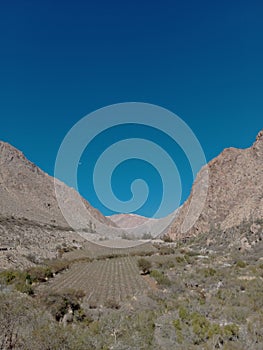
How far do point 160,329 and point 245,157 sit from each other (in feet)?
192

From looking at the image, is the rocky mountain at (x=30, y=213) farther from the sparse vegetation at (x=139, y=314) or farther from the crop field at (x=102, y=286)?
the sparse vegetation at (x=139, y=314)

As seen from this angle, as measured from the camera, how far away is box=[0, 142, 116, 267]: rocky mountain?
4328 cm

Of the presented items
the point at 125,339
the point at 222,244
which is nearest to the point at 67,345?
the point at 125,339

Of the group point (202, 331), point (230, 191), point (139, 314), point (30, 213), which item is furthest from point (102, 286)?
point (30, 213)

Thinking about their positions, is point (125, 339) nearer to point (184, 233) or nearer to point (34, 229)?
point (34, 229)

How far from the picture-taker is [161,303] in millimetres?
15727

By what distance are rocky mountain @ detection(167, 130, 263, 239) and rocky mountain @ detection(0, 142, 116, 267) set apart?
97.1ft

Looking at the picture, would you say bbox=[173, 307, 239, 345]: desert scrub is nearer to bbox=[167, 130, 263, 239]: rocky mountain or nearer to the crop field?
the crop field

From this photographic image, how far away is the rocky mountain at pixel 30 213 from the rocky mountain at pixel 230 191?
97.1 ft

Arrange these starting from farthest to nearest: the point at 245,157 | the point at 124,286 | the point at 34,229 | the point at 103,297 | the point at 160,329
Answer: the point at 245,157, the point at 34,229, the point at 124,286, the point at 103,297, the point at 160,329

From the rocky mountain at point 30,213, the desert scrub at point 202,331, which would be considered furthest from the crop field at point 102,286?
the rocky mountain at point 30,213

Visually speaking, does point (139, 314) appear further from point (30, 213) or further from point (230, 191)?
point (30, 213)

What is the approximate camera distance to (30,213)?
7081cm

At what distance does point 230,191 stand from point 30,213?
47.4 metres
